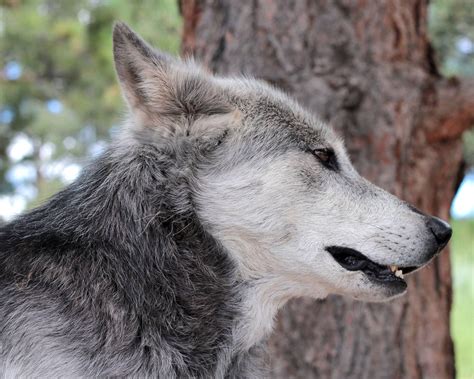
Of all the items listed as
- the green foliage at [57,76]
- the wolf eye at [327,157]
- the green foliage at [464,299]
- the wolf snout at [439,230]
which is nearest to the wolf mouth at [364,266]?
the wolf snout at [439,230]

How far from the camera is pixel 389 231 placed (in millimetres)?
2908

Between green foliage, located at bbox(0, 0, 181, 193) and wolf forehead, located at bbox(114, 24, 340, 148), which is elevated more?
wolf forehead, located at bbox(114, 24, 340, 148)

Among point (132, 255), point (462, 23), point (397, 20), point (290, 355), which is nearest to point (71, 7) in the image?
point (462, 23)

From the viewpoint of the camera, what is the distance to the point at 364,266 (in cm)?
294

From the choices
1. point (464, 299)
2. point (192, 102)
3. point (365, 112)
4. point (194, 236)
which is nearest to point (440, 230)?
point (194, 236)

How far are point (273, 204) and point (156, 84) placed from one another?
68 cm

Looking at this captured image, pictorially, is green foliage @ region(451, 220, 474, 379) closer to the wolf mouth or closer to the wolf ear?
the wolf mouth

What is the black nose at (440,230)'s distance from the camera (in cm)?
296

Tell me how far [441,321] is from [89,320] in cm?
272

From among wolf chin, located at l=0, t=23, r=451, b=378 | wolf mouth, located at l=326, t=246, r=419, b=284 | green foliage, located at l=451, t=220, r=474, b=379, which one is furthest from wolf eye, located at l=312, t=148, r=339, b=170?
green foliage, located at l=451, t=220, r=474, b=379

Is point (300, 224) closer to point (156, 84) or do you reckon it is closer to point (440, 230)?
point (440, 230)

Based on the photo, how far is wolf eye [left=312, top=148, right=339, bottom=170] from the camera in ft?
10.2

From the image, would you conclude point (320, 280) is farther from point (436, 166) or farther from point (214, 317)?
point (436, 166)

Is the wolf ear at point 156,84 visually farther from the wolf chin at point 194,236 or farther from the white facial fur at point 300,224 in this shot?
the white facial fur at point 300,224
